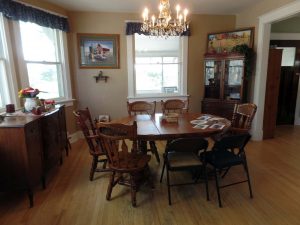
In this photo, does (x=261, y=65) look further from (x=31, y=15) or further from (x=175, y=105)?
(x=31, y=15)

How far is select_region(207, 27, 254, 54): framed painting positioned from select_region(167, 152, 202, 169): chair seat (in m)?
2.75

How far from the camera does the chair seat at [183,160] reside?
2.13 meters

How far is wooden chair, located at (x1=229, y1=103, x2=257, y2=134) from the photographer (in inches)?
105

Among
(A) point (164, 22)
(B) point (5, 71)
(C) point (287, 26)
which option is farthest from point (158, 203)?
(C) point (287, 26)

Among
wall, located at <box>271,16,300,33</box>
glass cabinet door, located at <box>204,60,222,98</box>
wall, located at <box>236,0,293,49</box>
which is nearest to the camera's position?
wall, located at <box>236,0,293,49</box>

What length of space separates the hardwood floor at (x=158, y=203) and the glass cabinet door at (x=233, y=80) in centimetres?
164

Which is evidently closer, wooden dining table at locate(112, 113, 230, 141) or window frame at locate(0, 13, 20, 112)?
wooden dining table at locate(112, 113, 230, 141)

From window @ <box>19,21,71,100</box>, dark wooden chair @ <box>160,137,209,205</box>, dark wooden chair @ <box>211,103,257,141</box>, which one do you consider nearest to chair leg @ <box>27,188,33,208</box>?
dark wooden chair @ <box>160,137,209,205</box>

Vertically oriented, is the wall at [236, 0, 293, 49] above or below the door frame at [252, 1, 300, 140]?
above

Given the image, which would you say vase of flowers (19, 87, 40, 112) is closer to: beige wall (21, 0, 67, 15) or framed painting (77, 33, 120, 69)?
beige wall (21, 0, 67, 15)

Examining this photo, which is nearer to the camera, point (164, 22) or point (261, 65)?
point (164, 22)

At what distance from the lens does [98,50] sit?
4.11m

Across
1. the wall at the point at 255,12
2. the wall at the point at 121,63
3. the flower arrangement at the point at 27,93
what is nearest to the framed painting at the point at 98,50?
the wall at the point at 121,63

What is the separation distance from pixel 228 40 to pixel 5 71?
3.94m
